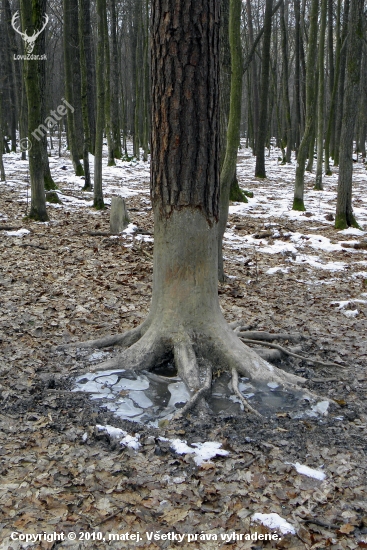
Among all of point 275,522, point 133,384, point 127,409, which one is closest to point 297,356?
point 133,384

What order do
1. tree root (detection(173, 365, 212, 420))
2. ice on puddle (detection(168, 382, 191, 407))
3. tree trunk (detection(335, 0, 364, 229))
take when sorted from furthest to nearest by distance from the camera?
tree trunk (detection(335, 0, 364, 229)) → ice on puddle (detection(168, 382, 191, 407)) → tree root (detection(173, 365, 212, 420))

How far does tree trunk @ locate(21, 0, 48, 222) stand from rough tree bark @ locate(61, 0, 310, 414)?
6404 mm

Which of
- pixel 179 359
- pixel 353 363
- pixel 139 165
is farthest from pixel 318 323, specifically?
pixel 139 165

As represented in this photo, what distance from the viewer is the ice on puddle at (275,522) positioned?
7.97 feet

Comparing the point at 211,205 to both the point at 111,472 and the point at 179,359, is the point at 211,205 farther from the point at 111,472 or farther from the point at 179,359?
the point at 111,472

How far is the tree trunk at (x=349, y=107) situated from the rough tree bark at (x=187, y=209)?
7.64m

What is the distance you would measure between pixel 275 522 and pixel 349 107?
32.9 feet

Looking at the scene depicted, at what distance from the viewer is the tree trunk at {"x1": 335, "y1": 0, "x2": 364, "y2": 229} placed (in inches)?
407

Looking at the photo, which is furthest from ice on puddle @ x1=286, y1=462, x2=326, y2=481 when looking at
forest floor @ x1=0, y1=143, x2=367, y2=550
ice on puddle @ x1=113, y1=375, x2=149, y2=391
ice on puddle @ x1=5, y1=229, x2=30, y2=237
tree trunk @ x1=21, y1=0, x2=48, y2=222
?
tree trunk @ x1=21, y1=0, x2=48, y2=222

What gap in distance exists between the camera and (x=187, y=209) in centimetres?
381

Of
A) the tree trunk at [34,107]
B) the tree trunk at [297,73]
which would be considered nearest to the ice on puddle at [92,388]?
the tree trunk at [34,107]

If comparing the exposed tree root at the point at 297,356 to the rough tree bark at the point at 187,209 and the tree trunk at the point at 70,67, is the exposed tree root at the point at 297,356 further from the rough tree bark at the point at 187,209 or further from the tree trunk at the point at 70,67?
the tree trunk at the point at 70,67

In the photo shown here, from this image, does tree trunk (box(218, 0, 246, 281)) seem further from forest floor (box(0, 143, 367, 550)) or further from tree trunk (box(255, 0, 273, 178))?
tree trunk (box(255, 0, 273, 178))

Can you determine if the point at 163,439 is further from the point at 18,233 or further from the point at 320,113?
the point at 320,113
